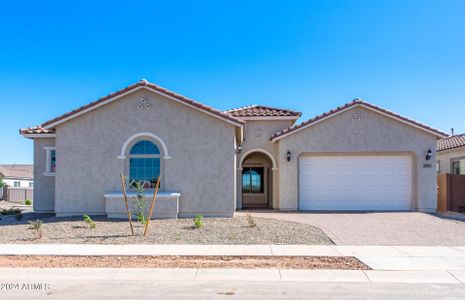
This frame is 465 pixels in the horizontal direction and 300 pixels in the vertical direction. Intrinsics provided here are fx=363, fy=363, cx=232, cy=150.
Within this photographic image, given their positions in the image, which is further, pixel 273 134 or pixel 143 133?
pixel 273 134

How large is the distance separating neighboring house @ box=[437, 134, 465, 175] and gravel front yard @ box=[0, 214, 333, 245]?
13.7 m

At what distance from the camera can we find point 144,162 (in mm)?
14297

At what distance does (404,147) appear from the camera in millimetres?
16500

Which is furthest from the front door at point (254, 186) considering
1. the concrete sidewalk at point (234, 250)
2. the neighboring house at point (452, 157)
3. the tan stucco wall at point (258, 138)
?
the concrete sidewalk at point (234, 250)

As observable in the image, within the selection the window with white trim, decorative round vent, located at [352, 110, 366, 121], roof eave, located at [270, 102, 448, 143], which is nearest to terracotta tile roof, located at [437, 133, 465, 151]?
roof eave, located at [270, 102, 448, 143]

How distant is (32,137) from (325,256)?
13.7m

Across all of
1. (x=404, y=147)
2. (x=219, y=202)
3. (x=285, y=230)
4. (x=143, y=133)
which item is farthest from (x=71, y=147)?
(x=404, y=147)

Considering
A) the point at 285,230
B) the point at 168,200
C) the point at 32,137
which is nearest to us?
the point at 285,230

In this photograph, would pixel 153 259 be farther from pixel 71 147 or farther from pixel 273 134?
pixel 273 134

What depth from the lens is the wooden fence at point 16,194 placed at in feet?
114

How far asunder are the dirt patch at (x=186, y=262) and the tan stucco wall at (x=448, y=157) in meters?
16.5

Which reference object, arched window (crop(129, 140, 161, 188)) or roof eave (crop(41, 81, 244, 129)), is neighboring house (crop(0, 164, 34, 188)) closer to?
roof eave (crop(41, 81, 244, 129))

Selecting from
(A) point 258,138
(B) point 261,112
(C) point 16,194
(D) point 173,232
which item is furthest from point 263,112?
(C) point 16,194

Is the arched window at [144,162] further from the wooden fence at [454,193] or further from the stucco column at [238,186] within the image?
the wooden fence at [454,193]
